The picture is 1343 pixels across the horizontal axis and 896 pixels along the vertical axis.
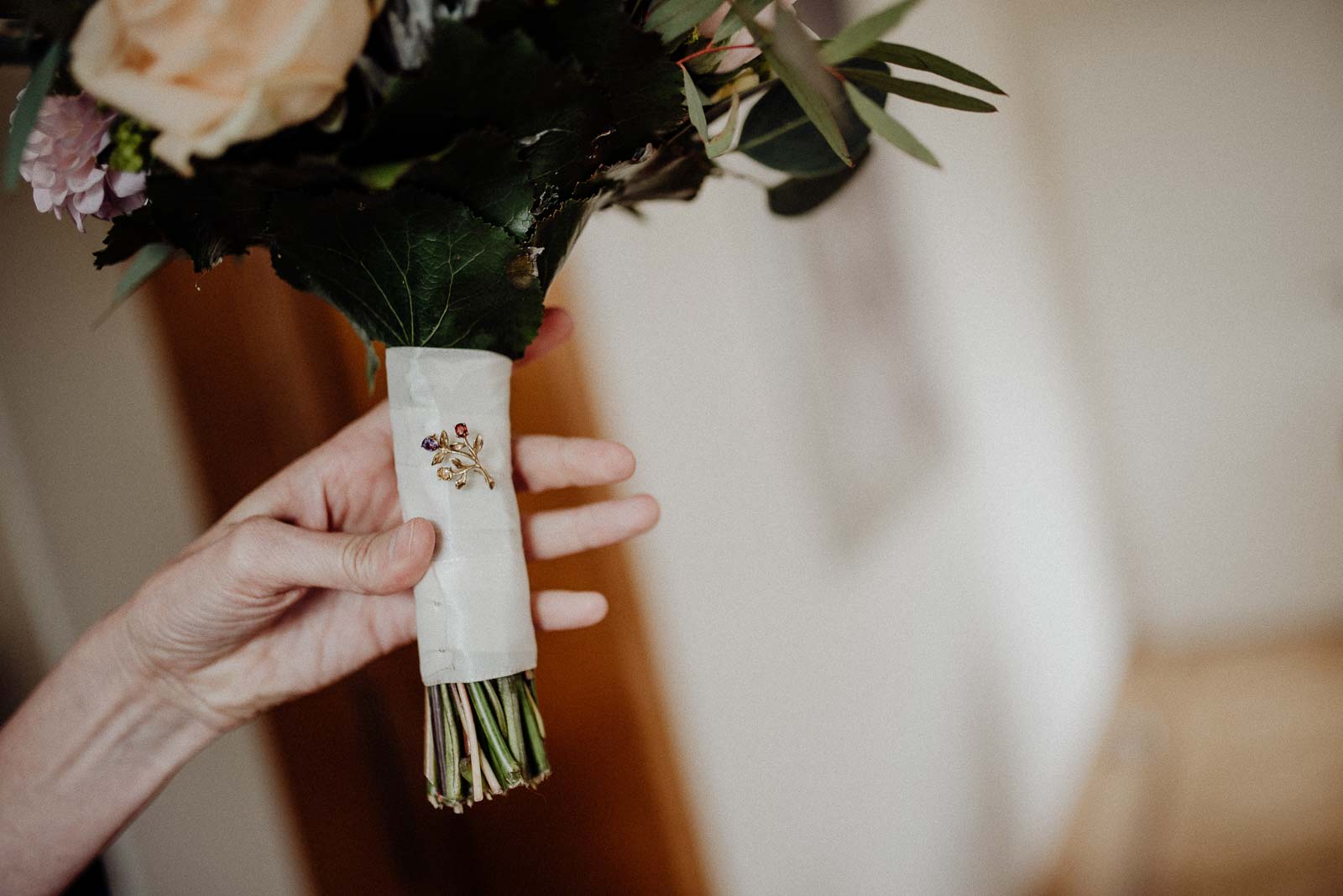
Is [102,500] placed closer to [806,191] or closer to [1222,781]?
[806,191]

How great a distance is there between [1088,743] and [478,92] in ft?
11.3

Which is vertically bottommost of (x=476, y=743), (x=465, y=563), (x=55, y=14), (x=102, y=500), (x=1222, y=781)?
(x=1222, y=781)

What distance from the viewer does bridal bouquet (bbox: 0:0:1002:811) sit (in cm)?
44

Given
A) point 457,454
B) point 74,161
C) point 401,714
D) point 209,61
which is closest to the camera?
point 209,61

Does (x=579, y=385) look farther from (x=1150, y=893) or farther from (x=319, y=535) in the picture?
(x=1150, y=893)

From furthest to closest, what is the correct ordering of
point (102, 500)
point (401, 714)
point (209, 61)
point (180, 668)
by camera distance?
point (401, 714) → point (102, 500) → point (180, 668) → point (209, 61)

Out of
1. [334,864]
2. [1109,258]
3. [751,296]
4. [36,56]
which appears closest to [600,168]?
[36,56]

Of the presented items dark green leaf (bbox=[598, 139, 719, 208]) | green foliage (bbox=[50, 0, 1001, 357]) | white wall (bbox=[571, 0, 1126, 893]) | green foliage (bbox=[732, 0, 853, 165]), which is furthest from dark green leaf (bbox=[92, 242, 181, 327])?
white wall (bbox=[571, 0, 1126, 893])

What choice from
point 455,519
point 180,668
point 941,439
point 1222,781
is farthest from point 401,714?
point 1222,781

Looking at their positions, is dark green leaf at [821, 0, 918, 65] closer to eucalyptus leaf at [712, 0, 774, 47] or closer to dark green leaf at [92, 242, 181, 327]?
eucalyptus leaf at [712, 0, 774, 47]

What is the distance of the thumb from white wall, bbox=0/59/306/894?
1.38ft

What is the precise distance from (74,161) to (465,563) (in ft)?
1.14

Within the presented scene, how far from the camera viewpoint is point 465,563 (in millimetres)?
652

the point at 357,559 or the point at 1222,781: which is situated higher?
the point at 357,559
